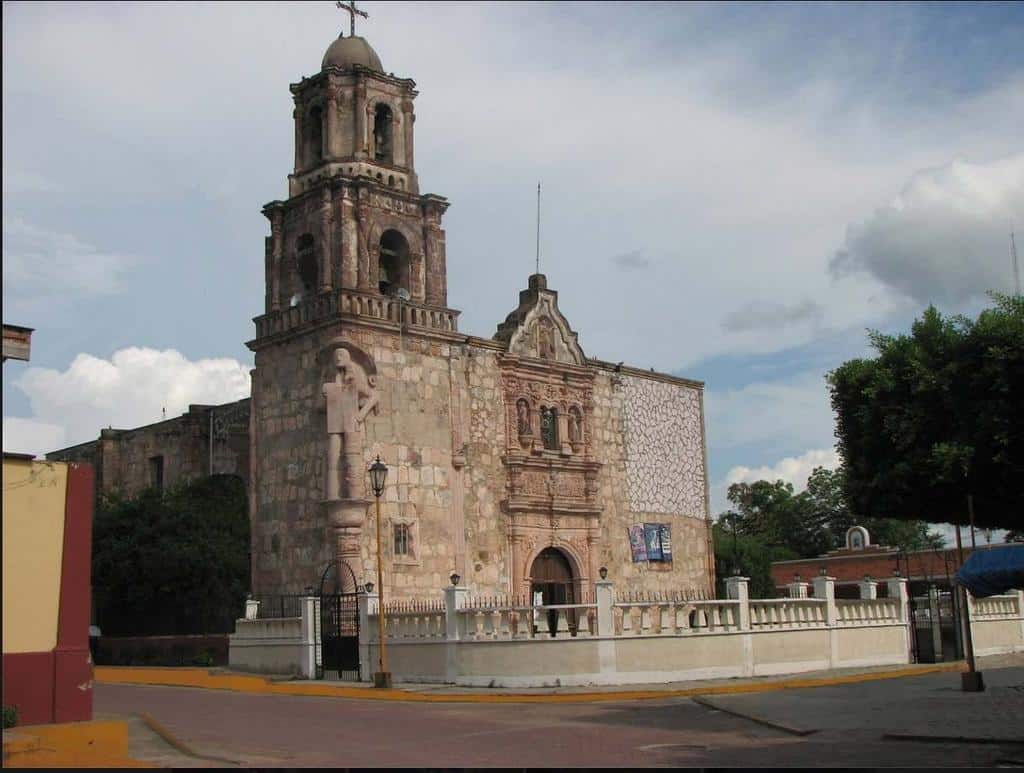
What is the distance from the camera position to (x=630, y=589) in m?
38.0

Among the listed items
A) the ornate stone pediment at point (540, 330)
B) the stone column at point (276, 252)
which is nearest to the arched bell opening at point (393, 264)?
the stone column at point (276, 252)

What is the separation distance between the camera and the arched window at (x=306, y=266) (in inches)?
1377

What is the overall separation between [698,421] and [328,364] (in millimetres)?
15629

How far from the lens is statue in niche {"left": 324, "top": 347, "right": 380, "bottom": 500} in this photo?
3130 cm

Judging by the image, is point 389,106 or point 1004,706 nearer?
point 1004,706

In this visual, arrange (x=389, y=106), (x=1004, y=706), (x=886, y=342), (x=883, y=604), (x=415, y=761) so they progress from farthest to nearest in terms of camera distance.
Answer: (x=389, y=106), (x=883, y=604), (x=886, y=342), (x=1004, y=706), (x=415, y=761)

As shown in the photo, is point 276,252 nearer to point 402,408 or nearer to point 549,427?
point 402,408

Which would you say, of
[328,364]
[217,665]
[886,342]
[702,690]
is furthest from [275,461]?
[886,342]

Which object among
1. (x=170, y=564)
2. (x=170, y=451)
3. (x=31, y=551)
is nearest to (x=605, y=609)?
(x=31, y=551)

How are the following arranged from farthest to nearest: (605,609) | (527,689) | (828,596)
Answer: (828,596), (605,609), (527,689)

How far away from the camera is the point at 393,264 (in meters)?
35.8

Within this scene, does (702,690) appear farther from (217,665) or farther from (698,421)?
(698,421)

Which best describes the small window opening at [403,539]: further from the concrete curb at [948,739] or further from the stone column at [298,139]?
the concrete curb at [948,739]

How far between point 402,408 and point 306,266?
5.72 m
